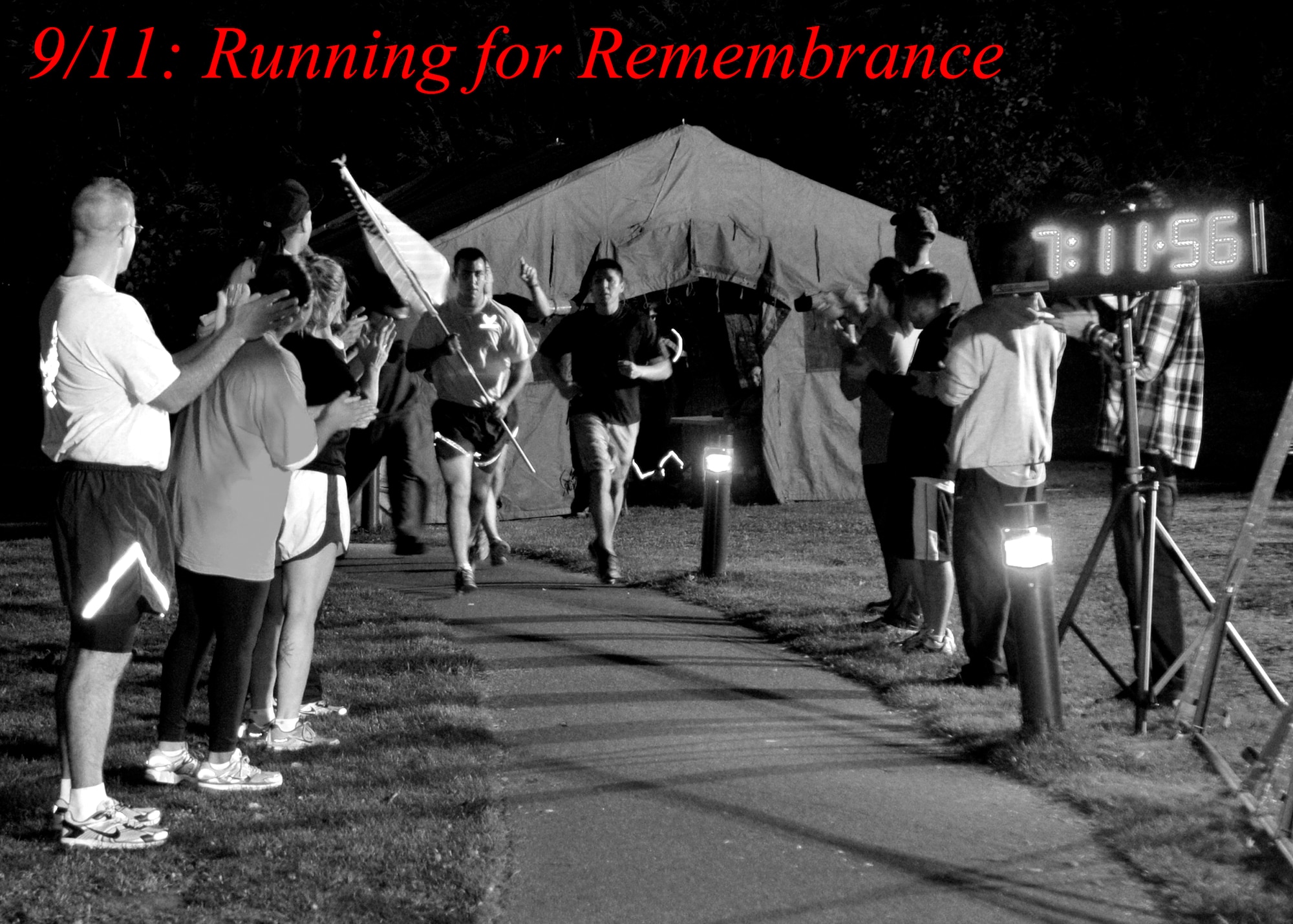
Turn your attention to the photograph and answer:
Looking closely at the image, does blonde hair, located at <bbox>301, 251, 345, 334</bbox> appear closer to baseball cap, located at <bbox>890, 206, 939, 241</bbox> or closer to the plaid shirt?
the plaid shirt

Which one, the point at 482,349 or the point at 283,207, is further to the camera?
the point at 482,349

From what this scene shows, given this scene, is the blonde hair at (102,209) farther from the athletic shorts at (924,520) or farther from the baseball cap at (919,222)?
the baseball cap at (919,222)

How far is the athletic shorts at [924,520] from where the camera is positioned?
749 cm

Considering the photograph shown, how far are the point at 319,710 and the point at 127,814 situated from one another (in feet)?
5.69

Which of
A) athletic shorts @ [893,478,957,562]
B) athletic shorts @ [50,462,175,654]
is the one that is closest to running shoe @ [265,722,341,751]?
athletic shorts @ [50,462,175,654]

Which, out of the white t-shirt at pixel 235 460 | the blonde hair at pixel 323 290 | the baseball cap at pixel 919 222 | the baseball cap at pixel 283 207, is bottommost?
the white t-shirt at pixel 235 460

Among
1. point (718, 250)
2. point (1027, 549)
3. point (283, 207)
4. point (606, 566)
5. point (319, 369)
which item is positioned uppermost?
point (718, 250)

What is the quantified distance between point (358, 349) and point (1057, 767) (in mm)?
3003

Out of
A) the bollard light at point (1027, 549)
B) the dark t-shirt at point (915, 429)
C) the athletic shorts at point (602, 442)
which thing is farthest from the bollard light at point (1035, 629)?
the athletic shorts at point (602, 442)

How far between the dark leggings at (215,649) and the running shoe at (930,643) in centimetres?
351

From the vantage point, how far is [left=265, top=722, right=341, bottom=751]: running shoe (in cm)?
584

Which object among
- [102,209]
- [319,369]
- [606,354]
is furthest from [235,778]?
[606,354]

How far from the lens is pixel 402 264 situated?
9.18 m

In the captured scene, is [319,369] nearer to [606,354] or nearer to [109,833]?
[109,833]
